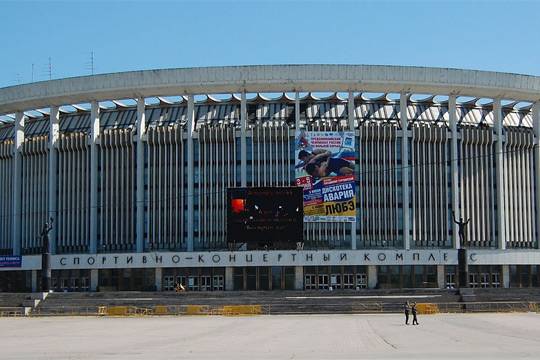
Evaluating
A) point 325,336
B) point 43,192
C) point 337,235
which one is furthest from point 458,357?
point 43,192

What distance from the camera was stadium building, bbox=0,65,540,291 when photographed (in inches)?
2645

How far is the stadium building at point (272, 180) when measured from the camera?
67.2m

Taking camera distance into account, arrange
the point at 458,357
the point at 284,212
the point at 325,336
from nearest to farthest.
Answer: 1. the point at 458,357
2. the point at 325,336
3. the point at 284,212

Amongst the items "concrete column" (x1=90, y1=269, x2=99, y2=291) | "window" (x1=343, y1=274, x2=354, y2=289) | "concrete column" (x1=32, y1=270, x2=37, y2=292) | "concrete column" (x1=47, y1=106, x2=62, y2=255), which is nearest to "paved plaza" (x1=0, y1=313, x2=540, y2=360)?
"window" (x1=343, y1=274, x2=354, y2=289)

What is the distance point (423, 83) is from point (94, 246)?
100 ft

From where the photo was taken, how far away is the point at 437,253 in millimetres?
66062

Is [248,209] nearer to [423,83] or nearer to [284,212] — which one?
[284,212]

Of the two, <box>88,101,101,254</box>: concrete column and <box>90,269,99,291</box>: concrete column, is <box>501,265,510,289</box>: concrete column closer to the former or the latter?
<box>90,269,99,291</box>: concrete column

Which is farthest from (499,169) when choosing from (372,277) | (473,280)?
(372,277)

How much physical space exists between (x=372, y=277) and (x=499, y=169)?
14934 mm

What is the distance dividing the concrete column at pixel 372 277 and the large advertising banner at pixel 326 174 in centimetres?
416

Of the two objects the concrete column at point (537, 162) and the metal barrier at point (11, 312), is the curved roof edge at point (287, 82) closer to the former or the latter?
the concrete column at point (537, 162)

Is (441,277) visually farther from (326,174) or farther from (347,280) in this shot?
(326,174)

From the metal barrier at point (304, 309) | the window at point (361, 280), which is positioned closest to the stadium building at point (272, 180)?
the window at point (361, 280)
